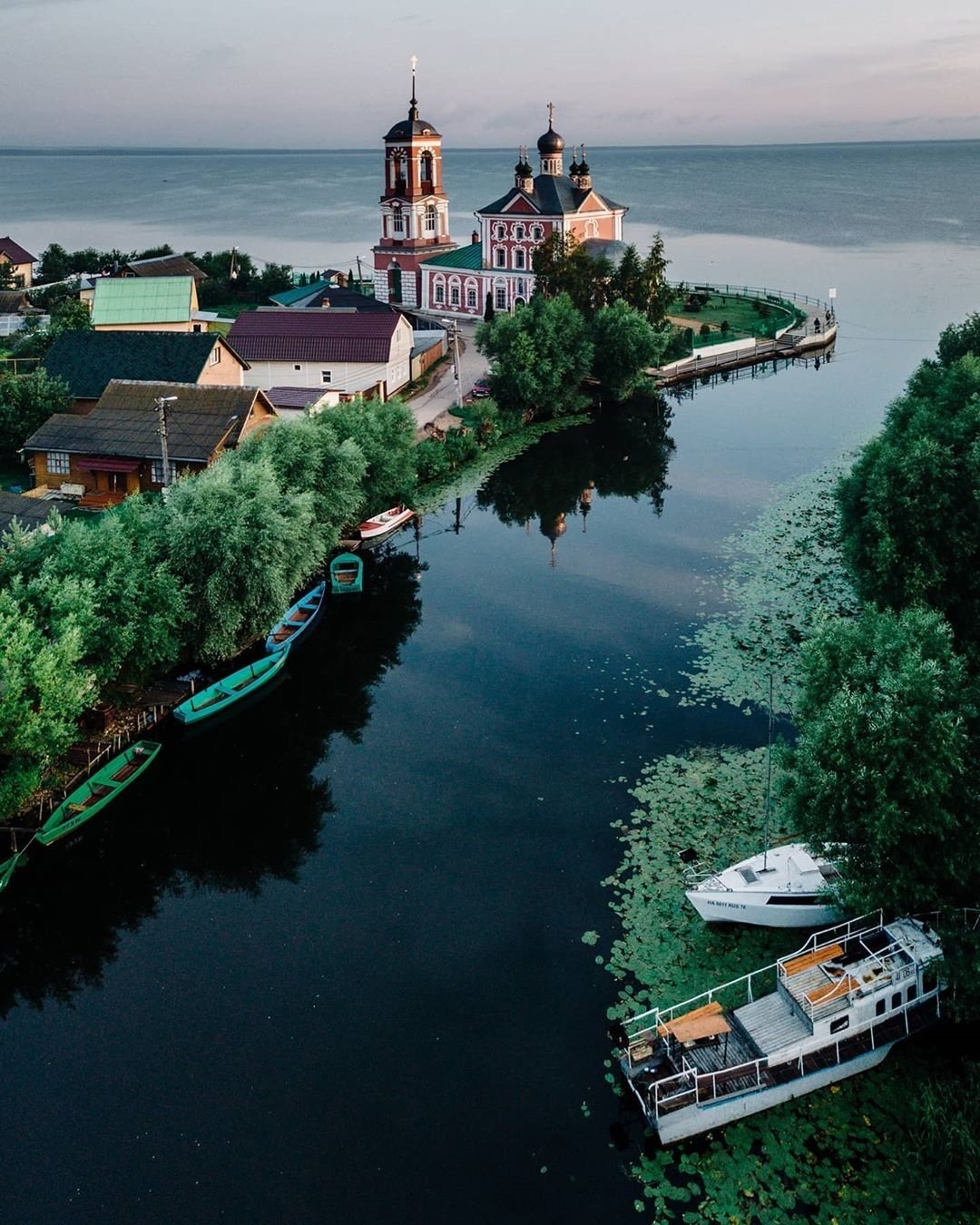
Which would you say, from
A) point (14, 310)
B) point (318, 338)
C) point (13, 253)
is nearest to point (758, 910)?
point (318, 338)

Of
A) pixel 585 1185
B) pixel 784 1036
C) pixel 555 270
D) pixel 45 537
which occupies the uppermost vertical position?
pixel 555 270

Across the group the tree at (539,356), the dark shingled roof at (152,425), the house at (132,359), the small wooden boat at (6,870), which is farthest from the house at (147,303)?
the small wooden boat at (6,870)

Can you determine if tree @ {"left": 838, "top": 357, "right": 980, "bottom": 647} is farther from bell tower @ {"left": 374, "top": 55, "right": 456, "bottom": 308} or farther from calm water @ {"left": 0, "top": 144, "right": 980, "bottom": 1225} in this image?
bell tower @ {"left": 374, "top": 55, "right": 456, "bottom": 308}

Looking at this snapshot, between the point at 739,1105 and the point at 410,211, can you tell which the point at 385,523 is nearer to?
the point at 739,1105

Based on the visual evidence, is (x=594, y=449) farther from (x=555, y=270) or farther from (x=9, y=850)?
(x=9, y=850)

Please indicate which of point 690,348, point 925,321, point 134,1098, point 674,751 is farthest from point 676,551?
point 925,321

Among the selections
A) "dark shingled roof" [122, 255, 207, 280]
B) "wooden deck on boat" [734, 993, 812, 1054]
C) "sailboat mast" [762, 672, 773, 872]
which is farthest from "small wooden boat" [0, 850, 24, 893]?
"dark shingled roof" [122, 255, 207, 280]
